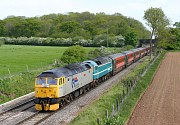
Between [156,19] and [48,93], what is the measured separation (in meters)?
63.2

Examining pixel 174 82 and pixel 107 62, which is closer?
pixel 174 82

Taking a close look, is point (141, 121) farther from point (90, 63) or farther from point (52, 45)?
point (52, 45)

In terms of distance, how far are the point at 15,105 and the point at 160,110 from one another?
40.9 ft

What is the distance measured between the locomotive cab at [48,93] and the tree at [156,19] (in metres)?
61.7

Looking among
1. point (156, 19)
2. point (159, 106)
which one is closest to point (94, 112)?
point (159, 106)

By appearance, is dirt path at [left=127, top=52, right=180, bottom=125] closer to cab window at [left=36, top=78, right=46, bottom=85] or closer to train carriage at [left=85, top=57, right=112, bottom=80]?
train carriage at [left=85, top=57, right=112, bottom=80]

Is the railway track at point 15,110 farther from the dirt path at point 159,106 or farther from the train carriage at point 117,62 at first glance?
the train carriage at point 117,62

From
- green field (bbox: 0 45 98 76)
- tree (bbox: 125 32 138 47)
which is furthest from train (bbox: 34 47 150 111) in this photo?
tree (bbox: 125 32 138 47)

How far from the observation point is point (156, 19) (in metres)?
85.6

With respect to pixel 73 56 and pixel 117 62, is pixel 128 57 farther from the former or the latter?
pixel 73 56

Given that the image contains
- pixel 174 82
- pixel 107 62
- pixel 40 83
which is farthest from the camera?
pixel 107 62

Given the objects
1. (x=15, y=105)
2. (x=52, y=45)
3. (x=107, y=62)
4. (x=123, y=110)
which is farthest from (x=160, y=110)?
(x=52, y=45)

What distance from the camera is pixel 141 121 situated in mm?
23062

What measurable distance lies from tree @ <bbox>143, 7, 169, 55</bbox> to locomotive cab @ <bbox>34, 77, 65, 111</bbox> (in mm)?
61678
